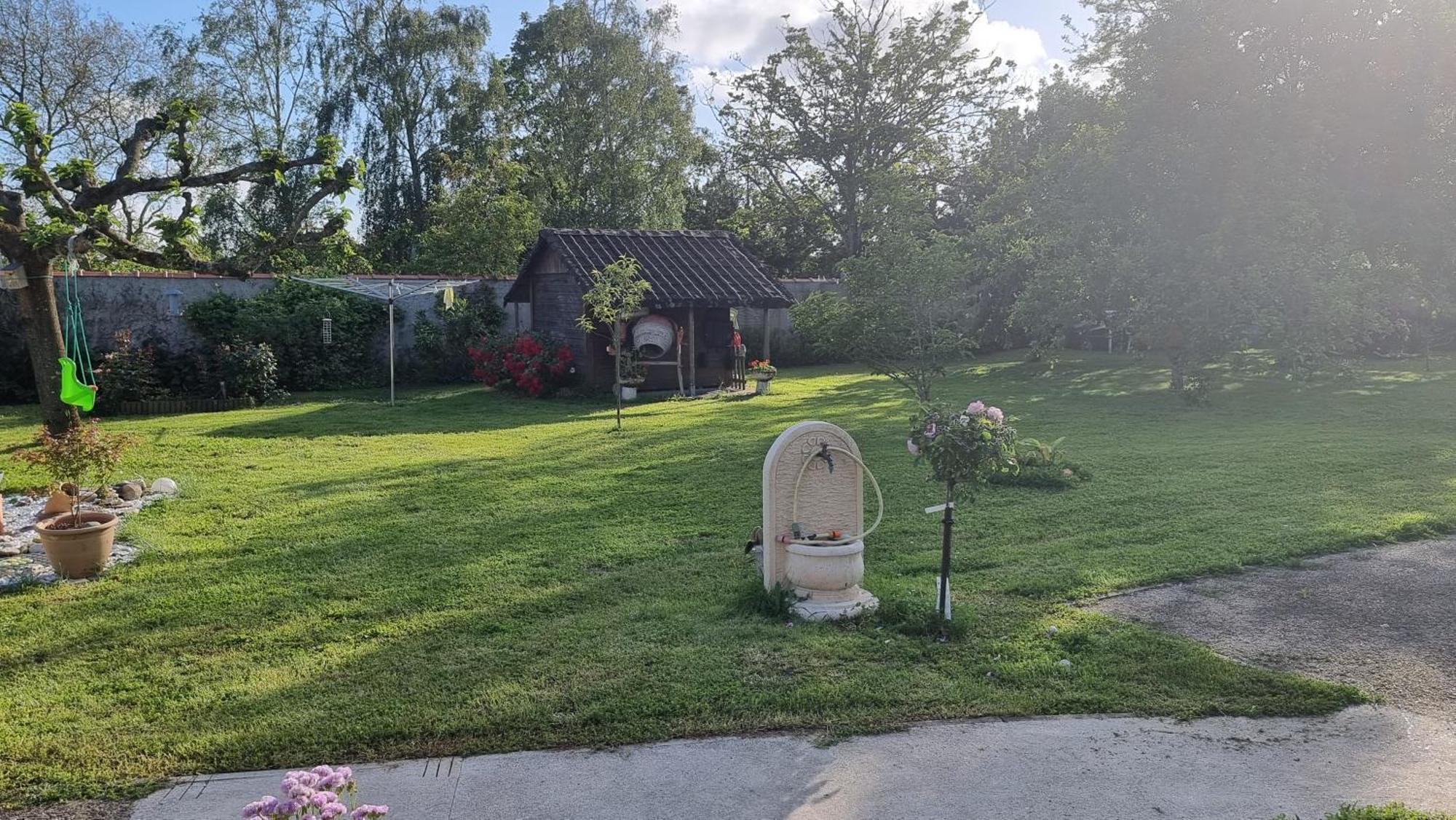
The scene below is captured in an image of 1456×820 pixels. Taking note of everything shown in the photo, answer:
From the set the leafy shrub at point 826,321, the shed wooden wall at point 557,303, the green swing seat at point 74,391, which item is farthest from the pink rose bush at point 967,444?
the shed wooden wall at point 557,303

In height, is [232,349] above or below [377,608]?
above

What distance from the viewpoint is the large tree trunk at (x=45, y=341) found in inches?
359

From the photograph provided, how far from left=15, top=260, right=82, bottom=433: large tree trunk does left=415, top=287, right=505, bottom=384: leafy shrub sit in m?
11.0

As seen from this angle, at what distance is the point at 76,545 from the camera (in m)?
6.52

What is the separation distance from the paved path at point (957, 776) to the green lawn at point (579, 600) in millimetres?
180

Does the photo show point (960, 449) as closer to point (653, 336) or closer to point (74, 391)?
point (74, 391)

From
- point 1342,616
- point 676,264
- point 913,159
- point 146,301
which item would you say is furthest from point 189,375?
point 913,159

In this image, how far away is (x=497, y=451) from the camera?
39.5 ft

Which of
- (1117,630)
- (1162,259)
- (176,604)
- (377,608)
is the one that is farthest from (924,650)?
(1162,259)

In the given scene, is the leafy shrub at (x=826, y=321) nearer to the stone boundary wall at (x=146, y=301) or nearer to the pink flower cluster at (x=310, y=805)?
the stone boundary wall at (x=146, y=301)

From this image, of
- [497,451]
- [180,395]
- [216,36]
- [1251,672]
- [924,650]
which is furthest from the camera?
[216,36]

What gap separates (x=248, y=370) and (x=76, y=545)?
11.5 meters

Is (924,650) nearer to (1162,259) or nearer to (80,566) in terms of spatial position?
A: (80,566)

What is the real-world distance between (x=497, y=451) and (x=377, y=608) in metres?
6.29
